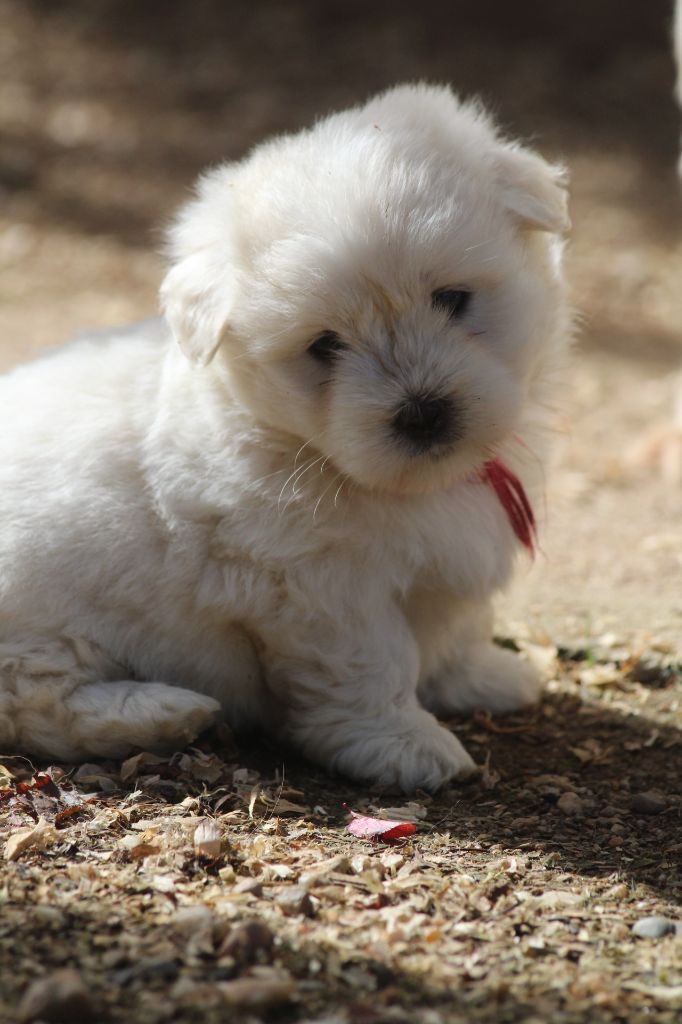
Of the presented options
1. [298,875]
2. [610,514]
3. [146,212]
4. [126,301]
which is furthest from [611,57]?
[298,875]

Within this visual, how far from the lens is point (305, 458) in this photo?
3621 mm

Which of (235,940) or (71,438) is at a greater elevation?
(71,438)

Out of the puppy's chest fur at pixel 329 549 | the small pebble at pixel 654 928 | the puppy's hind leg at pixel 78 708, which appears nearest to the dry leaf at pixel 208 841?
the puppy's hind leg at pixel 78 708

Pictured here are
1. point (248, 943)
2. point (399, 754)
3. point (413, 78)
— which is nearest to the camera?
point (248, 943)

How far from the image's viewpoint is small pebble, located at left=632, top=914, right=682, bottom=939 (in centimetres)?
282

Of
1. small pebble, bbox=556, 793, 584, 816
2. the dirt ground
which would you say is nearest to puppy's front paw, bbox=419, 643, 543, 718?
the dirt ground

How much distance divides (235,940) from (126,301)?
6.66 m

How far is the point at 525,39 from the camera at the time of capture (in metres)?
12.5

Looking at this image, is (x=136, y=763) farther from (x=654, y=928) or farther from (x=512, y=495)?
(x=654, y=928)

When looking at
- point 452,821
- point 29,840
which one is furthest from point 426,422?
point 29,840

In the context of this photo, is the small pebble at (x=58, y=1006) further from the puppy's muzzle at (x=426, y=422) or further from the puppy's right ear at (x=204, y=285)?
the puppy's right ear at (x=204, y=285)

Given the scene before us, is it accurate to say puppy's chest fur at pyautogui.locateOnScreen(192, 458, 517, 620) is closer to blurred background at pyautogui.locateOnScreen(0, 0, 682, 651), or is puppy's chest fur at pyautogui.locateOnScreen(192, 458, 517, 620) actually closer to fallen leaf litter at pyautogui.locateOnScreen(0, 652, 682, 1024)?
fallen leaf litter at pyautogui.locateOnScreen(0, 652, 682, 1024)

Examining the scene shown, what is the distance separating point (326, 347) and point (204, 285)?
16.3 inches

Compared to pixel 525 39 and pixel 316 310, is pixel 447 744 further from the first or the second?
pixel 525 39
